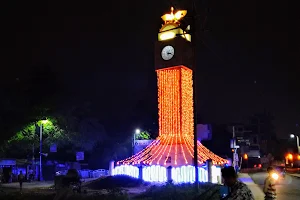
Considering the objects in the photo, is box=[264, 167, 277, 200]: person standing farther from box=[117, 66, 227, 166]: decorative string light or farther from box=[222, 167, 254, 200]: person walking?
box=[117, 66, 227, 166]: decorative string light

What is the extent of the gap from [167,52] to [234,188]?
1442 inches

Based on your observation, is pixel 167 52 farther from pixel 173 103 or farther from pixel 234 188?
pixel 234 188

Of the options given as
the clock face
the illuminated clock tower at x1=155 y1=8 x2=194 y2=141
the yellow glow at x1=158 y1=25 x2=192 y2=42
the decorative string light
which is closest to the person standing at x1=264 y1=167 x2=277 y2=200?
the decorative string light

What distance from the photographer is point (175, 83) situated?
40281 mm

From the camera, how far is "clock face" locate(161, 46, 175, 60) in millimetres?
40969

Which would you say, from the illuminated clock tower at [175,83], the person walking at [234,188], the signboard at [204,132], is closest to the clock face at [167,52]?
the illuminated clock tower at [175,83]

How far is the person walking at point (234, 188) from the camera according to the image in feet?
16.8

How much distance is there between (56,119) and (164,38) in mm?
15401

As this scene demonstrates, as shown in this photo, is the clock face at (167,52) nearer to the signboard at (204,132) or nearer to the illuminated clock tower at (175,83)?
the illuminated clock tower at (175,83)

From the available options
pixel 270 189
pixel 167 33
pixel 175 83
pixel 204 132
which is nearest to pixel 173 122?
pixel 175 83

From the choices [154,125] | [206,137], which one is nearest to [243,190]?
[206,137]

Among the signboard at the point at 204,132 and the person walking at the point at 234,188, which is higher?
the signboard at the point at 204,132

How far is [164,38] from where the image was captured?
42.1 meters

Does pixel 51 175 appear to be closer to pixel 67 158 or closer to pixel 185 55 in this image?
pixel 67 158
